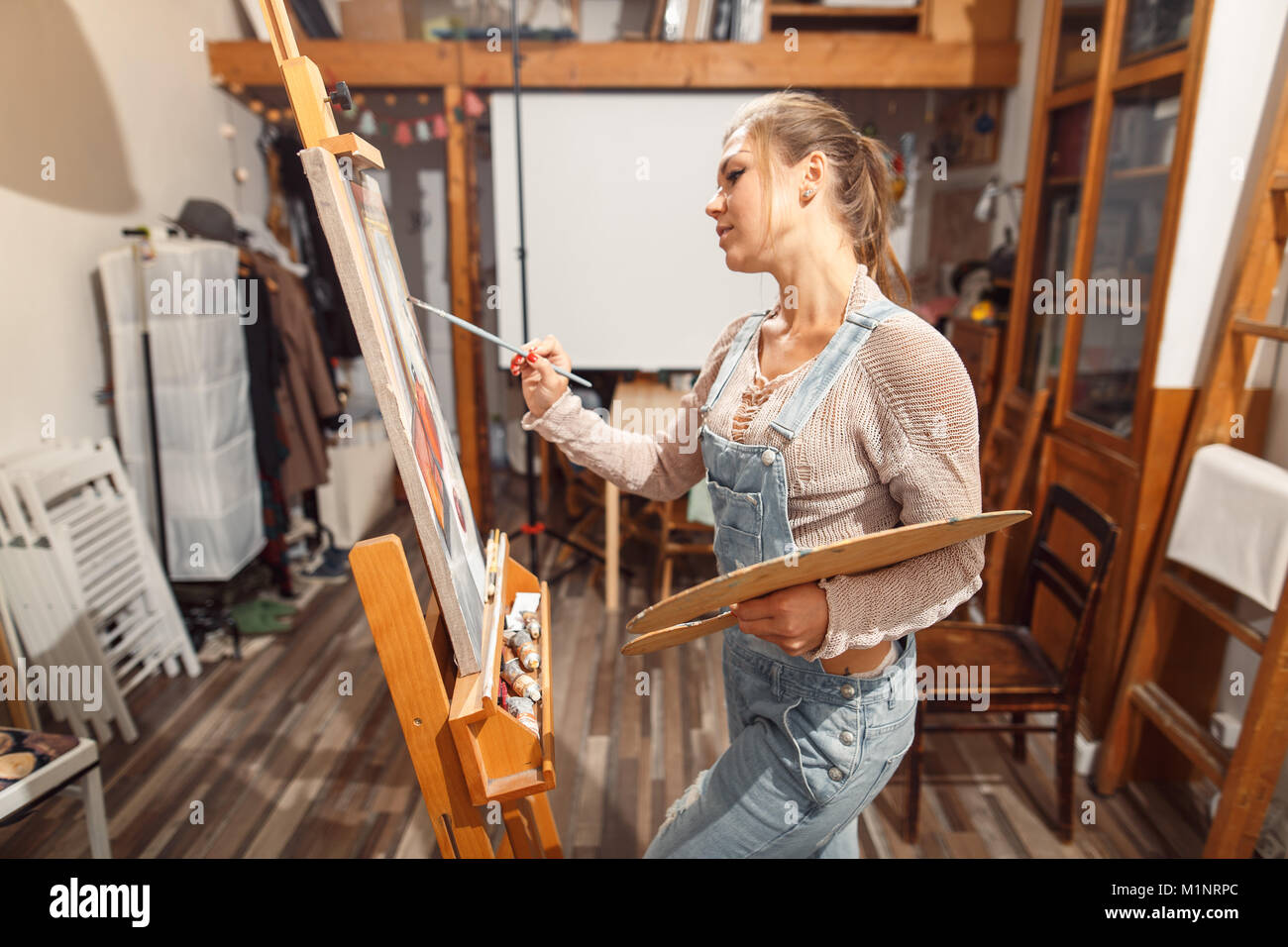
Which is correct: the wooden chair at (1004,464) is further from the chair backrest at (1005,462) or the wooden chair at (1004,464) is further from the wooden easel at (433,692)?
the wooden easel at (433,692)

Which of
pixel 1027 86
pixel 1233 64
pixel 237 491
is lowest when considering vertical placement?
pixel 237 491

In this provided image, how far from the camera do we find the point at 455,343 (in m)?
3.32

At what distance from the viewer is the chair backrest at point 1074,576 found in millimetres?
1811

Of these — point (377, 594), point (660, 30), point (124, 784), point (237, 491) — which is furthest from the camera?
point (660, 30)

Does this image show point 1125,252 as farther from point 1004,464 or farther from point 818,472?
point 818,472

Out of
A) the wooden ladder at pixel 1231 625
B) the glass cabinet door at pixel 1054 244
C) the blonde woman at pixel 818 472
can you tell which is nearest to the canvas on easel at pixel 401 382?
the blonde woman at pixel 818 472

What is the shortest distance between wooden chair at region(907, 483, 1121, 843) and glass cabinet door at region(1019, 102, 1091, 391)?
83cm

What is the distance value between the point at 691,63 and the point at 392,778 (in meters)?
2.67

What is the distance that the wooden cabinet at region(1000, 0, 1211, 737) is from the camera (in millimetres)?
1950

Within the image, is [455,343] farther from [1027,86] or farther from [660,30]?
[1027,86]

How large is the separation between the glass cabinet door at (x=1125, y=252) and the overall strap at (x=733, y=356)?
1400mm

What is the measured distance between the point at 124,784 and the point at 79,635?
0.44 meters

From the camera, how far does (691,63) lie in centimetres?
304
